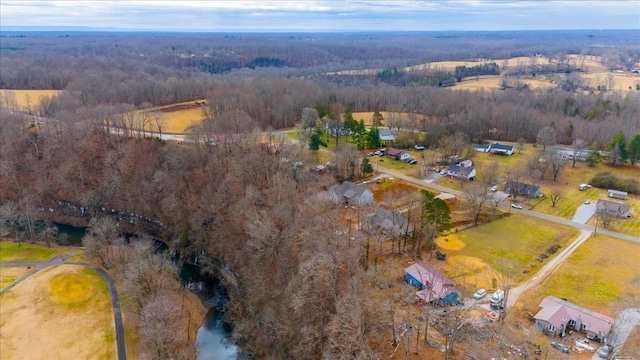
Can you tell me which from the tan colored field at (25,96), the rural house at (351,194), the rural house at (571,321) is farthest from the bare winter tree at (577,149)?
the tan colored field at (25,96)

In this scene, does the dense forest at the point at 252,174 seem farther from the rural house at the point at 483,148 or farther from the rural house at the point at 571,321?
the rural house at the point at 571,321

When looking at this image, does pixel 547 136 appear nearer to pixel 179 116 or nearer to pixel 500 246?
pixel 500 246

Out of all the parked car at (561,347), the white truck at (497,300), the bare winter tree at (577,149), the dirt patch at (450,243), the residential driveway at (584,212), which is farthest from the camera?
the bare winter tree at (577,149)

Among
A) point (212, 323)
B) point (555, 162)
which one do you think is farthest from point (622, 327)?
point (555, 162)

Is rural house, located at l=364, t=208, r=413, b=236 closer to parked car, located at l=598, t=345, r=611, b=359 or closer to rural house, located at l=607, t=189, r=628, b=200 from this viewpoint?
parked car, located at l=598, t=345, r=611, b=359

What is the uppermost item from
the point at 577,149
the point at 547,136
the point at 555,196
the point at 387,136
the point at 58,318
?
the point at 547,136

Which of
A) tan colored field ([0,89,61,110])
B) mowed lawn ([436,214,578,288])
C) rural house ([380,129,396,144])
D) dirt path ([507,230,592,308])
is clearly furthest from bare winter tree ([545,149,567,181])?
tan colored field ([0,89,61,110])
